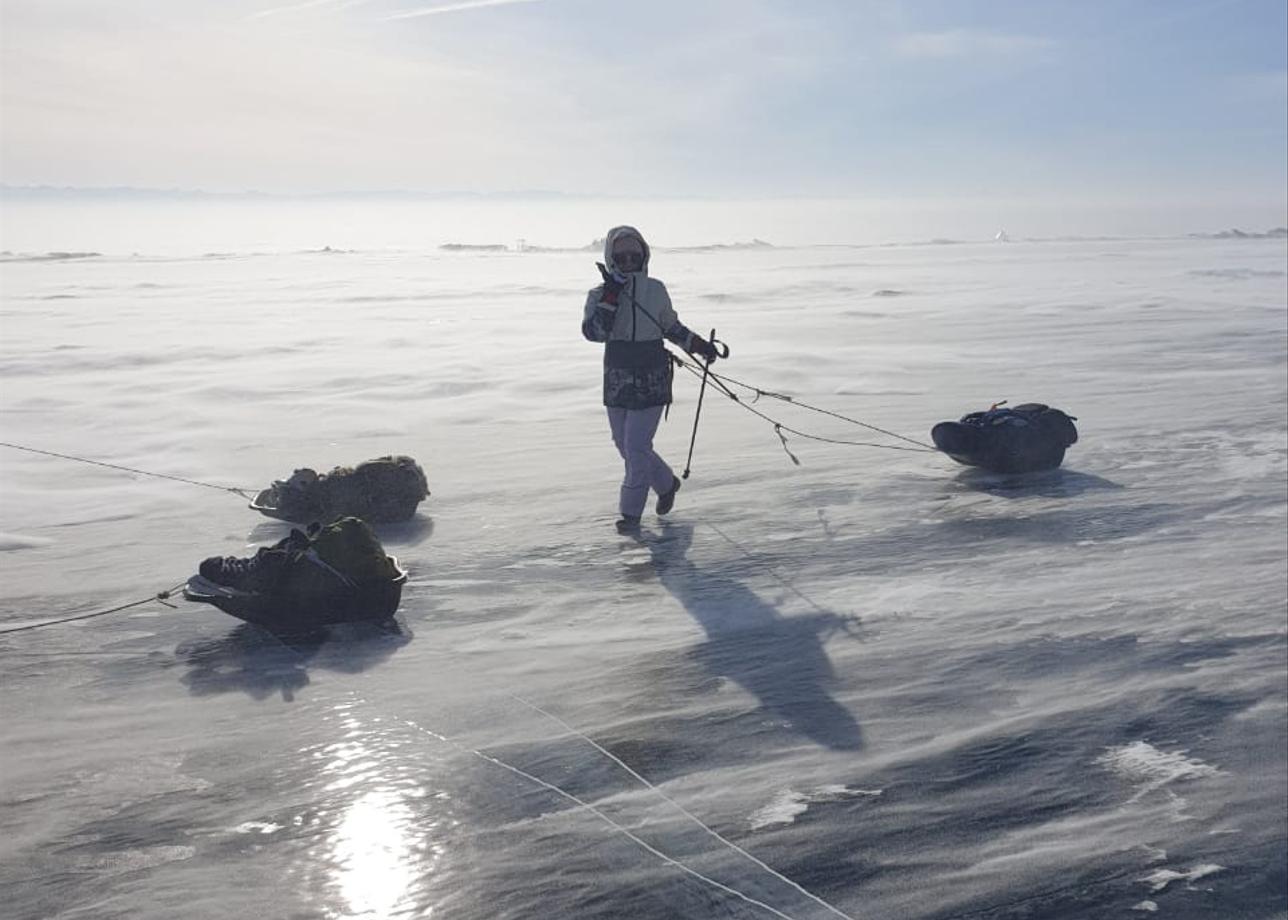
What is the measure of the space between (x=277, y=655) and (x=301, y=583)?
0.33 metres

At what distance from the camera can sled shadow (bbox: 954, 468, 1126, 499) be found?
7578mm

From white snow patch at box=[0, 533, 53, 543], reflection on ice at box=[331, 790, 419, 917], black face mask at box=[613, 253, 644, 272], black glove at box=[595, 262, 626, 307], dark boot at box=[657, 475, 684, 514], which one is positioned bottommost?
reflection on ice at box=[331, 790, 419, 917]

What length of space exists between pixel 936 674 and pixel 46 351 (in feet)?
51.0

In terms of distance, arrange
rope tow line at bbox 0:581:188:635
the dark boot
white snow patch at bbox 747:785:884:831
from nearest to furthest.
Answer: white snow patch at bbox 747:785:884:831 → rope tow line at bbox 0:581:188:635 → the dark boot

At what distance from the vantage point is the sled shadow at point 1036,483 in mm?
7578

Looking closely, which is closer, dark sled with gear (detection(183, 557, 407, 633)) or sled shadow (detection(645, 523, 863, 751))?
sled shadow (detection(645, 523, 863, 751))

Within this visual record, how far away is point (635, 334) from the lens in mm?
6594

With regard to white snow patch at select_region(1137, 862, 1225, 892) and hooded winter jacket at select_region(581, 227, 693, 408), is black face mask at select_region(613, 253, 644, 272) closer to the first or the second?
hooded winter jacket at select_region(581, 227, 693, 408)

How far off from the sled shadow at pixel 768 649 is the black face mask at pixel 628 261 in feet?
5.89

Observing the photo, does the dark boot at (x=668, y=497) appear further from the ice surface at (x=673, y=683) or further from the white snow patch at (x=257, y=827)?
the white snow patch at (x=257, y=827)

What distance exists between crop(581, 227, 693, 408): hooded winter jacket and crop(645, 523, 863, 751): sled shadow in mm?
1122

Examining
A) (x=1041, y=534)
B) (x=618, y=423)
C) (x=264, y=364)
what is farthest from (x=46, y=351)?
(x=1041, y=534)

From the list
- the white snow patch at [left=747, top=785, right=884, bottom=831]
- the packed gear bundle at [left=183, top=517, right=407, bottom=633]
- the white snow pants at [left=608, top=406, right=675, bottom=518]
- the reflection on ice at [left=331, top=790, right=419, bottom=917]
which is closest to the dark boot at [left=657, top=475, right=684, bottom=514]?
the white snow pants at [left=608, top=406, right=675, bottom=518]

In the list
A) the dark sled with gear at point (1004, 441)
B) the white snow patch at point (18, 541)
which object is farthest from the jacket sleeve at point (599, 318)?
the white snow patch at point (18, 541)
